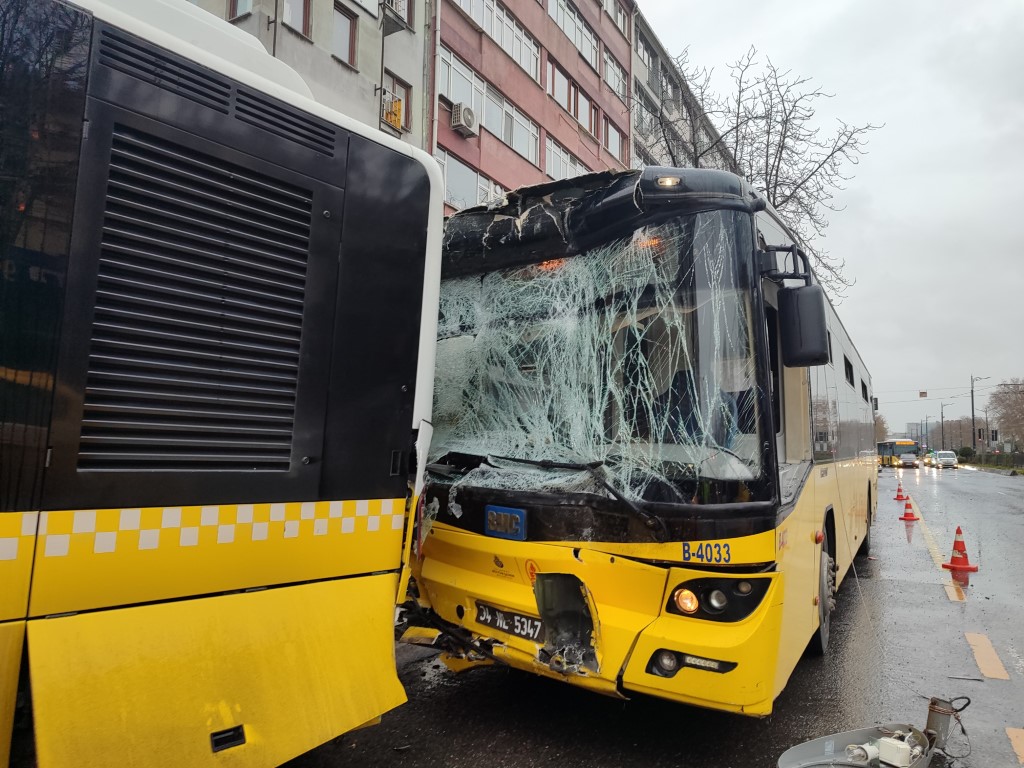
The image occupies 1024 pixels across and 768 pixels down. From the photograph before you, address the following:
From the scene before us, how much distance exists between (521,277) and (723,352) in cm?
122

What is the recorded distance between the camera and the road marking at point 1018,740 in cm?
356

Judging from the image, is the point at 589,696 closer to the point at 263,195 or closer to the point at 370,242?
the point at 370,242

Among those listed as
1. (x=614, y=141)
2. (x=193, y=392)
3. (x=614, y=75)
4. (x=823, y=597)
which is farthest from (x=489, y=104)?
(x=193, y=392)

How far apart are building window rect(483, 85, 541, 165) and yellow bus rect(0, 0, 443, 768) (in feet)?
62.7

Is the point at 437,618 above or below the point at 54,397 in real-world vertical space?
below

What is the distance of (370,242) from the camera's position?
2781 mm

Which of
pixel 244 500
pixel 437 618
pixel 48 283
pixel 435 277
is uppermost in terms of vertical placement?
pixel 435 277

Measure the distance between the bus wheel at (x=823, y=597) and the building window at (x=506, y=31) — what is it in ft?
62.6

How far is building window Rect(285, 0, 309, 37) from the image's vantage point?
46.2 ft

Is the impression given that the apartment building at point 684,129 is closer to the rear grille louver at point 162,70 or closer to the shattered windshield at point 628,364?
the shattered windshield at point 628,364

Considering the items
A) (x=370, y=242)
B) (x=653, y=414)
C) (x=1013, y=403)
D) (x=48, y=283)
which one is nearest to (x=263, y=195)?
(x=370, y=242)

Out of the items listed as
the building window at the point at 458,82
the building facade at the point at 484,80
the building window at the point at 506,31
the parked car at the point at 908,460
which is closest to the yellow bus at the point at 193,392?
the building facade at the point at 484,80

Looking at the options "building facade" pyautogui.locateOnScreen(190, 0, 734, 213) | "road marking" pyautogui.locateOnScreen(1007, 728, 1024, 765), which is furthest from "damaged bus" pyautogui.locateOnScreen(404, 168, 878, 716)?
"building facade" pyautogui.locateOnScreen(190, 0, 734, 213)

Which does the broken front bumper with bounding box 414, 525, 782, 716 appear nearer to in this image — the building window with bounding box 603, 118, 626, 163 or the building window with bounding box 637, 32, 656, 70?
the building window with bounding box 603, 118, 626, 163
